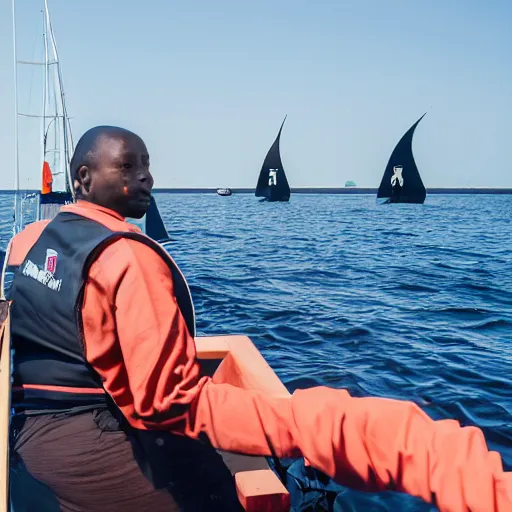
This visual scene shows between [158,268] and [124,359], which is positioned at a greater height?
[158,268]

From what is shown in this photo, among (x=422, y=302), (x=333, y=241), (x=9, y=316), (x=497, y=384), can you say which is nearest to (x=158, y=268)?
(x=9, y=316)

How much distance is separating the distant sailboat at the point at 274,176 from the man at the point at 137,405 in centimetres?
6773

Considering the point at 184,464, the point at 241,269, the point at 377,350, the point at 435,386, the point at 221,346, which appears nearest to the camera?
the point at 184,464

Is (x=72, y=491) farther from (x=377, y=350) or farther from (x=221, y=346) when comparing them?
(x=377, y=350)

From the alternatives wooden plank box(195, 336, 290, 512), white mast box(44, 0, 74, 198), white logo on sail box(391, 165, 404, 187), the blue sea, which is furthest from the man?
white logo on sail box(391, 165, 404, 187)

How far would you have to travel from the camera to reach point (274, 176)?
2736 inches

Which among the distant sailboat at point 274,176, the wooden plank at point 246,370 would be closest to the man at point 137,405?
the wooden plank at point 246,370

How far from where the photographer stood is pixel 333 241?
73.9 feet

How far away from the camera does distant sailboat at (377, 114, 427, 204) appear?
56.4 m

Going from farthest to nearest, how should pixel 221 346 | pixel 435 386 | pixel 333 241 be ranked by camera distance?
pixel 333 241 → pixel 435 386 → pixel 221 346

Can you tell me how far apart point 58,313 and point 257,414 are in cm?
75

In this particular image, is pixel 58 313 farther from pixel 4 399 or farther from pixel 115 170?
pixel 115 170

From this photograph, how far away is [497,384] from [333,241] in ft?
54.9

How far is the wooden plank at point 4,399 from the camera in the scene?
4.56ft
